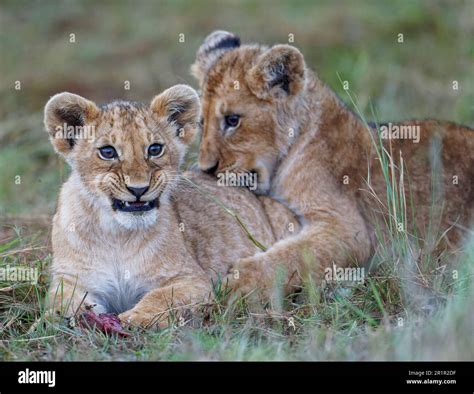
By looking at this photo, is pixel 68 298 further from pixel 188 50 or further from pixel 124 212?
pixel 188 50

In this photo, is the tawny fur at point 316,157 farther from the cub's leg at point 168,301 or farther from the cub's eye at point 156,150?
the cub's eye at point 156,150

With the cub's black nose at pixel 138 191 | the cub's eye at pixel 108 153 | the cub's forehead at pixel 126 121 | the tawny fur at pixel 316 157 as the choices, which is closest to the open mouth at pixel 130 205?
the cub's black nose at pixel 138 191

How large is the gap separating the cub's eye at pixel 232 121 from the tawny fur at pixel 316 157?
0.03 m

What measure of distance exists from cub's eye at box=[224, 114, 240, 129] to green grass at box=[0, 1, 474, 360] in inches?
46.9

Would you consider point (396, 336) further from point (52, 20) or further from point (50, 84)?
point (52, 20)

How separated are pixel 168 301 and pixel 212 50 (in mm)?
2665

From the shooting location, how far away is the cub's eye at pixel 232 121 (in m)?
7.29

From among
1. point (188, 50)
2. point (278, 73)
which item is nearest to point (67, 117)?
point (278, 73)

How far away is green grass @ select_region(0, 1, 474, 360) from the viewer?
17.9 feet

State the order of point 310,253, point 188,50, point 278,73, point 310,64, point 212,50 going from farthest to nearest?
point 188,50 < point 310,64 < point 212,50 < point 278,73 < point 310,253

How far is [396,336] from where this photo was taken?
5.24 m

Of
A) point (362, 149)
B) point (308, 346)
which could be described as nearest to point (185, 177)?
point (362, 149)

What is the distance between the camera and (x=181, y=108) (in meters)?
6.54
